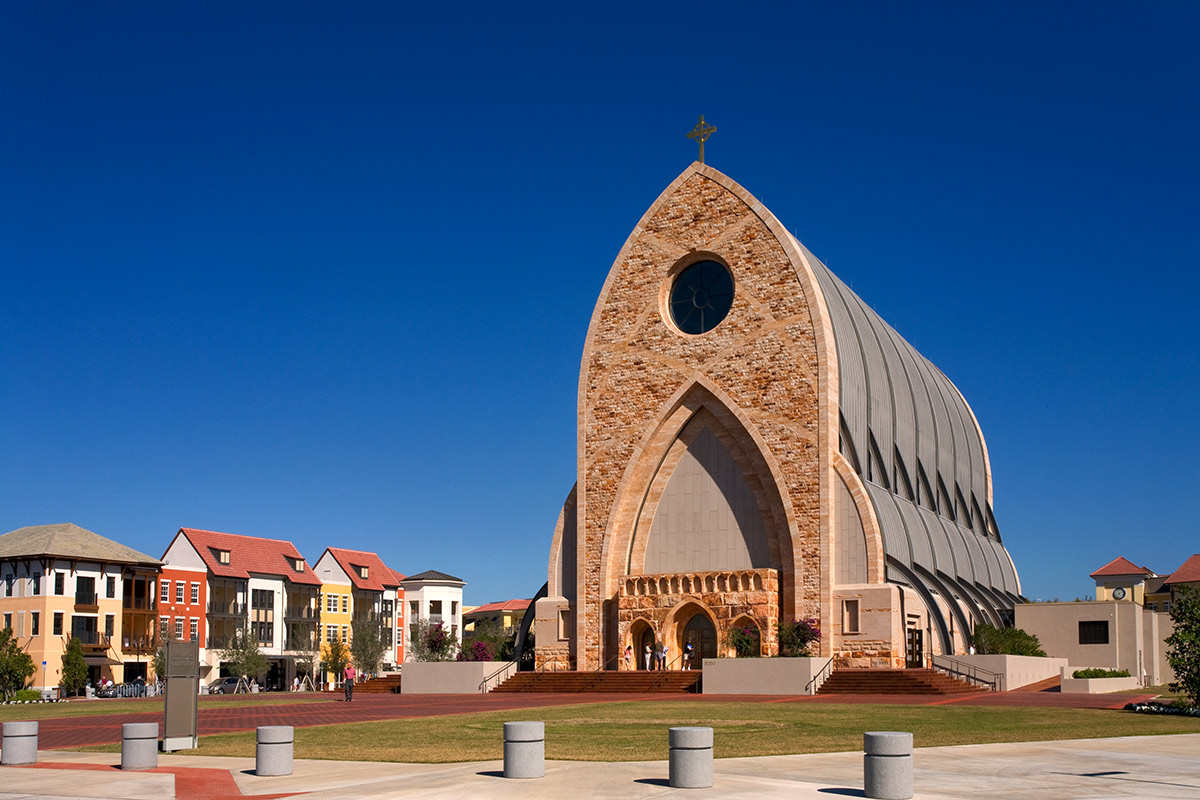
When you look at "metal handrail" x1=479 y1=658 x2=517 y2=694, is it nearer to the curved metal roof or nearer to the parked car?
the curved metal roof

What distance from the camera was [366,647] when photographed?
88.6m

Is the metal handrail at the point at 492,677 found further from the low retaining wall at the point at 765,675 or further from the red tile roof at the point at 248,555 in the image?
the red tile roof at the point at 248,555

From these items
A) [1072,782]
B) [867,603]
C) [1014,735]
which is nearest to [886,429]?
[867,603]

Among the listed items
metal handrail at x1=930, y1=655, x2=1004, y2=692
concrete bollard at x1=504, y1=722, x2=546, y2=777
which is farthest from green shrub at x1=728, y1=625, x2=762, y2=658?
concrete bollard at x1=504, y1=722, x2=546, y2=777

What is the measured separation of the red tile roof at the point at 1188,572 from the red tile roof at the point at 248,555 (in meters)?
63.9

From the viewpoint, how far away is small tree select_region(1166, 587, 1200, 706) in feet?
97.1

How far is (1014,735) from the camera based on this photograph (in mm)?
22438

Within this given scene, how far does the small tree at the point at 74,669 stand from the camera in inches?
2776

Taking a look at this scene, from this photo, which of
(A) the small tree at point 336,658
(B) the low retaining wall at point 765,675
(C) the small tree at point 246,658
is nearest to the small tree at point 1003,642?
(B) the low retaining wall at point 765,675

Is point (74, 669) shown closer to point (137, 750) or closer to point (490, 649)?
point (490, 649)

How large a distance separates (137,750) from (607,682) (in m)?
32.3

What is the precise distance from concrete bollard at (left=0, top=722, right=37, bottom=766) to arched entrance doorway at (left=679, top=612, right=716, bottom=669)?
115ft

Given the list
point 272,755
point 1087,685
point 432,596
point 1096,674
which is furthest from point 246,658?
point 272,755

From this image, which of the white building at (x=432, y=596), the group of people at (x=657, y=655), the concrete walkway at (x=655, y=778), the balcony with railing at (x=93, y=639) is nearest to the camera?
the concrete walkway at (x=655, y=778)
